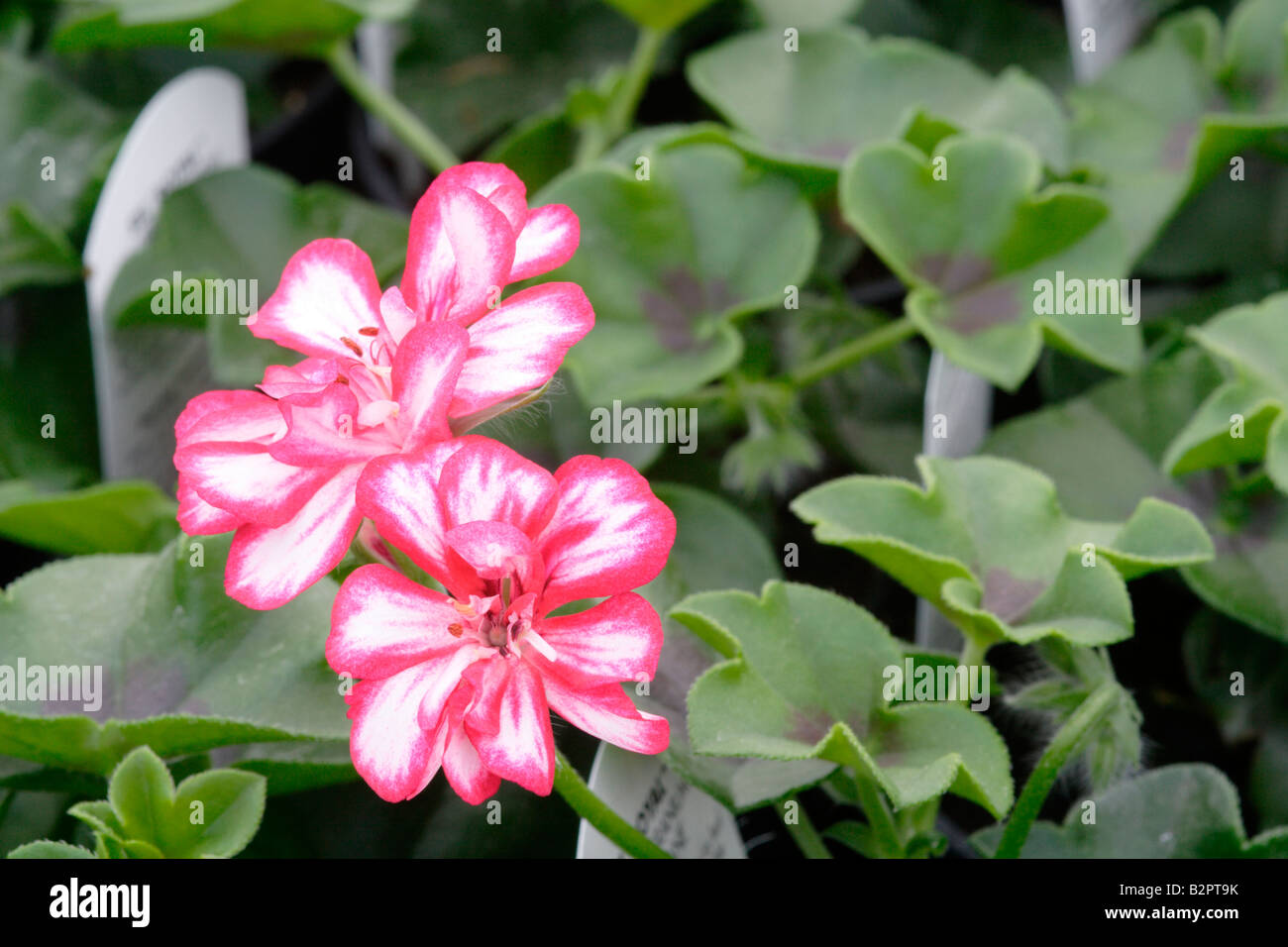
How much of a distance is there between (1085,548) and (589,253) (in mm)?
435

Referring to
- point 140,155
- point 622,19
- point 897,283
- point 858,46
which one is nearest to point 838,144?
point 858,46

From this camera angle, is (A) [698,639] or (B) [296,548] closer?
(B) [296,548]

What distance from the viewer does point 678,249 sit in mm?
961

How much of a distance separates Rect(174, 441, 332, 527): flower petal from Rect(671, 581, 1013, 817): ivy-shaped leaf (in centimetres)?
21

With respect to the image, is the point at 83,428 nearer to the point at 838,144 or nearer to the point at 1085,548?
the point at 838,144

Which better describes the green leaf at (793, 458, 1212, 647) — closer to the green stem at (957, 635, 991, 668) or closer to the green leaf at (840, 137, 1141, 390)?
the green stem at (957, 635, 991, 668)

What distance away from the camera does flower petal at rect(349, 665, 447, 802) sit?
0.47 m

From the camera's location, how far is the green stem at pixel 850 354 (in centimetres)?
97

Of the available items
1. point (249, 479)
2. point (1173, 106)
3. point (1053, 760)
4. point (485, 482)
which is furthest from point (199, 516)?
point (1173, 106)

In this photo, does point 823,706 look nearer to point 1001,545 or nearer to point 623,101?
point 1001,545

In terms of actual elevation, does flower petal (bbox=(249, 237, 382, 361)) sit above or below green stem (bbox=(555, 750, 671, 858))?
above

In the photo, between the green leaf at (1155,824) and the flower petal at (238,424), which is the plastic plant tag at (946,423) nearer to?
the green leaf at (1155,824)

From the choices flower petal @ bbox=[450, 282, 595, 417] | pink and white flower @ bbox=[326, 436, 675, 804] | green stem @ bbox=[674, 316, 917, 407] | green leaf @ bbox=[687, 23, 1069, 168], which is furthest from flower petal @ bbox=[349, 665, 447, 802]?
green leaf @ bbox=[687, 23, 1069, 168]

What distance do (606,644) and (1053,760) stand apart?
28cm
